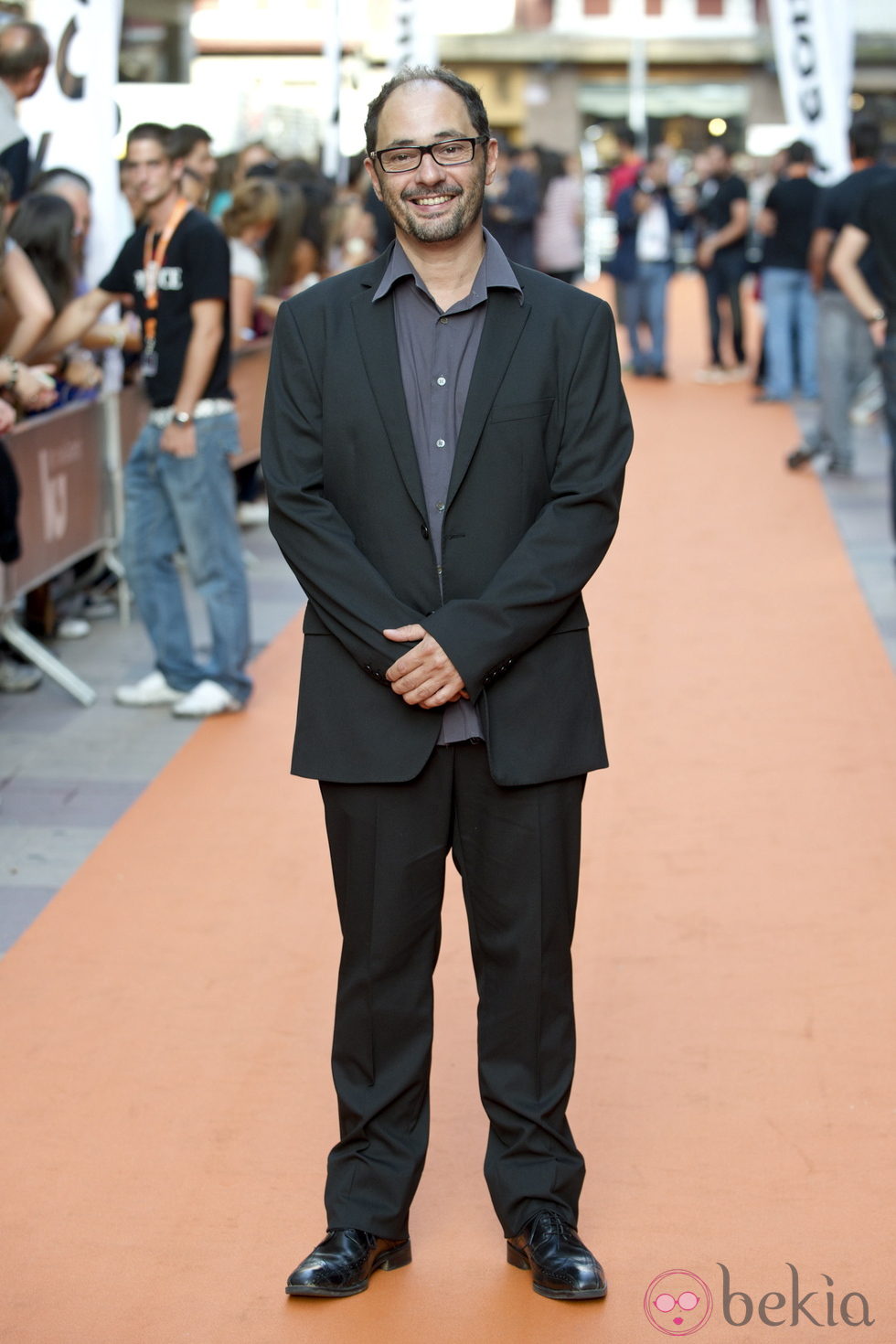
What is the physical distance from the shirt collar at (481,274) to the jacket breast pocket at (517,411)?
0.64 ft

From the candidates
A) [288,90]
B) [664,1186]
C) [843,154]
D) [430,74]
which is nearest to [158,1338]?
[664,1186]

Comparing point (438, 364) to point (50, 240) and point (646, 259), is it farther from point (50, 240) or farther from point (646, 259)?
point (646, 259)

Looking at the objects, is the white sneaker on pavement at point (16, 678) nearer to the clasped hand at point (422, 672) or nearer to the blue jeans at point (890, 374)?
the blue jeans at point (890, 374)

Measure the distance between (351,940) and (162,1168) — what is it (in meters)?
0.84

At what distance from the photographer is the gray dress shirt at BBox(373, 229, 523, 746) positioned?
3170mm

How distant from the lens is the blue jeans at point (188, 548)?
699cm

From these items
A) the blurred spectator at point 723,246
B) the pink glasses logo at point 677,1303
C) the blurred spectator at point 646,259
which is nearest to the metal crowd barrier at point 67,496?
the pink glasses logo at point 677,1303

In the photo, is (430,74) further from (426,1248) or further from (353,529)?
(426,1248)

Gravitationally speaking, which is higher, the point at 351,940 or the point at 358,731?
the point at 358,731

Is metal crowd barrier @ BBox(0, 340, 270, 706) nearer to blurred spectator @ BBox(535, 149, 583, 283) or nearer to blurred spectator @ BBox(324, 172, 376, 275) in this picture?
blurred spectator @ BBox(324, 172, 376, 275)

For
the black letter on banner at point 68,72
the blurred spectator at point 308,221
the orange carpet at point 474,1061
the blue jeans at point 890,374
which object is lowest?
the orange carpet at point 474,1061

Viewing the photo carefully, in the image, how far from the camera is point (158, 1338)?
10.7ft

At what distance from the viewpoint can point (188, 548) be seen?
7098mm

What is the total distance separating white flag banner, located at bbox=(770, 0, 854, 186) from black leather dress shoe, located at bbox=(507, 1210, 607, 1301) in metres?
12.2
